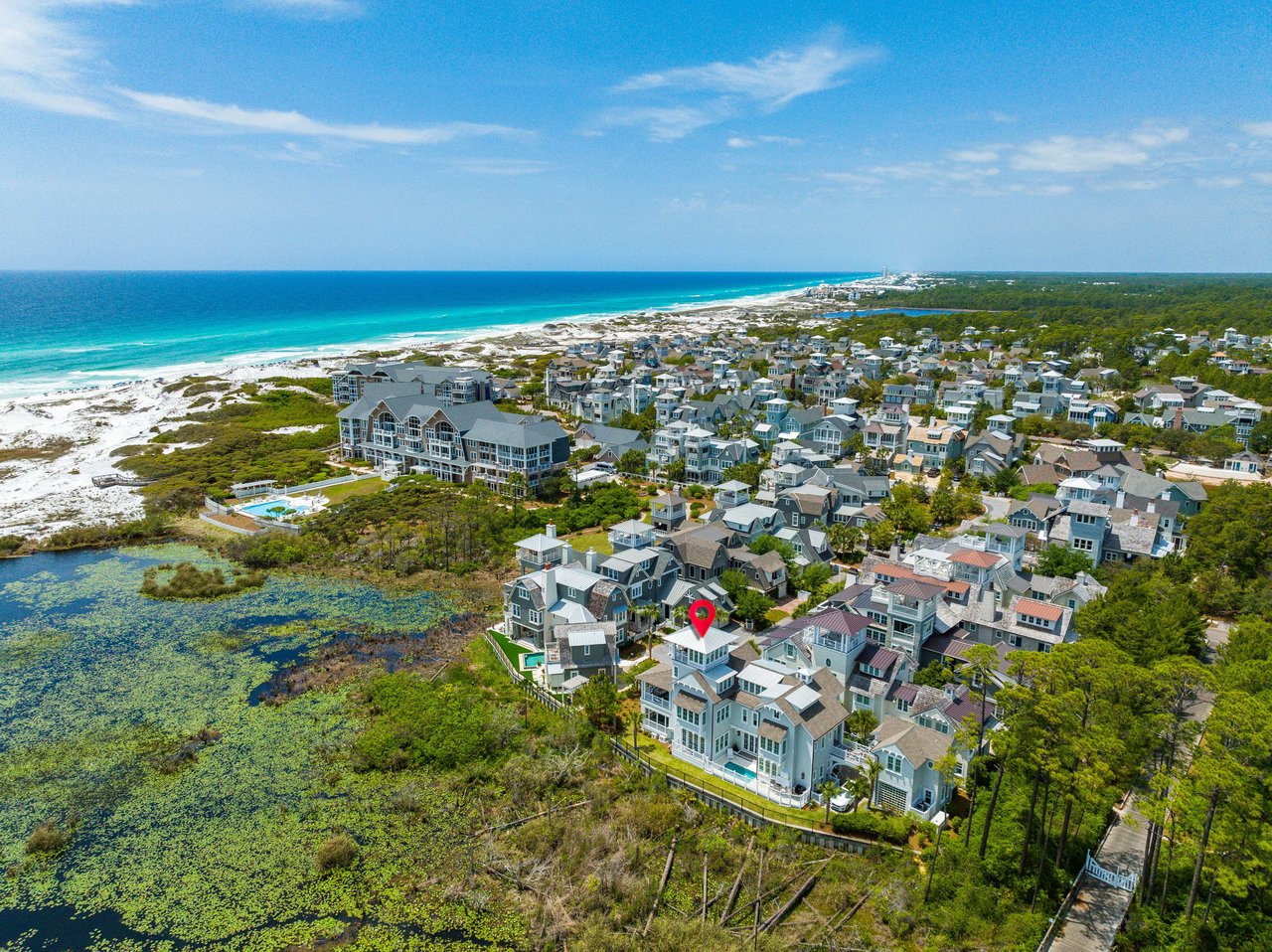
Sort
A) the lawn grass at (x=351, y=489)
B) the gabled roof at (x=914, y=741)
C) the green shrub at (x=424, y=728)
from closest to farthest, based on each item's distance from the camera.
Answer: the gabled roof at (x=914, y=741) < the green shrub at (x=424, y=728) < the lawn grass at (x=351, y=489)

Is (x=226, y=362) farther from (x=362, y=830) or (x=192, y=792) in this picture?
(x=362, y=830)

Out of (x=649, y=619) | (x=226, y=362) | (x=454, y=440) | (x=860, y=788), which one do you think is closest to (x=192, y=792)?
(x=649, y=619)

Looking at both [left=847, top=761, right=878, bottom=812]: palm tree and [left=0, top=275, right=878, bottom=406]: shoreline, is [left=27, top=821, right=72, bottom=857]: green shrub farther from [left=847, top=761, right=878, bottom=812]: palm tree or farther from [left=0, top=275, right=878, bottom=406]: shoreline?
[left=0, top=275, right=878, bottom=406]: shoreline

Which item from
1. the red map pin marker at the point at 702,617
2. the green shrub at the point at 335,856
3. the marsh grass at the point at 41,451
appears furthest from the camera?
the marsh grass at the point at 41,451

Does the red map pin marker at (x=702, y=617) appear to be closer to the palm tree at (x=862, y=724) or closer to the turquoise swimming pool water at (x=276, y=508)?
the palm tree at (x=862, y=724)

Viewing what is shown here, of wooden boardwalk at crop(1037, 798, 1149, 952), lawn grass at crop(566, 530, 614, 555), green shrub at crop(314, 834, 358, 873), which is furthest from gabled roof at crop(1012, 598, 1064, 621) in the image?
green shrub at crop(314, 834, 358, 873)

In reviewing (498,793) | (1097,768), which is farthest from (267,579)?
(1097,768)

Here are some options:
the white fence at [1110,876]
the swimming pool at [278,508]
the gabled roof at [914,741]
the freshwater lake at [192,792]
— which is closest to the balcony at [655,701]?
the gabled roof at [914,741]

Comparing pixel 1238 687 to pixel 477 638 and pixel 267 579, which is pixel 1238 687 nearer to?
pixel 477 638
